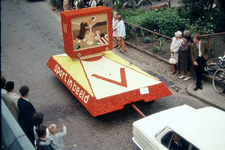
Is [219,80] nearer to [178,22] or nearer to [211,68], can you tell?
[211,68]

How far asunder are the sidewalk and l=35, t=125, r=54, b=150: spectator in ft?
17.3

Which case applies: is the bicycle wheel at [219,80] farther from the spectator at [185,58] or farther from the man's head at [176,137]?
the man's head at [176,137]

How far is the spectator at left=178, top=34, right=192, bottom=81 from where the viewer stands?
10.3 m

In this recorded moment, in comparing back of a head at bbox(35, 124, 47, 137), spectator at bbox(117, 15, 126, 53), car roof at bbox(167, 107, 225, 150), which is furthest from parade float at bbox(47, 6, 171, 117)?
car roof at bbox(167, 107, 225, 150)

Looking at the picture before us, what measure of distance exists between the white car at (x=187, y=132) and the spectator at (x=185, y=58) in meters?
4.00

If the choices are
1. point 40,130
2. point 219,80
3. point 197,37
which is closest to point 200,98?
point 219,80

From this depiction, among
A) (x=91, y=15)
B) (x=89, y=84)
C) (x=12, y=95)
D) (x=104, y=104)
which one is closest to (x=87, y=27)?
(x=91, y=15)

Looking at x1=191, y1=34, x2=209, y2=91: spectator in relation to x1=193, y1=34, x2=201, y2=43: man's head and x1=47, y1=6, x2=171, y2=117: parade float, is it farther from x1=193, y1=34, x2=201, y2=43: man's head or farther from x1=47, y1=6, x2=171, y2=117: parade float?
x1=47, y1=6, x2=171, y2=117: parade float

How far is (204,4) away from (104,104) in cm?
909

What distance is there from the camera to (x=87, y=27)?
10.5 metres

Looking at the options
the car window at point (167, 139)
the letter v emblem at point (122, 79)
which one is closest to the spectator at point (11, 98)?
the letter v emblem at point (122, 79)

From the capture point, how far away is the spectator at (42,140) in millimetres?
6055

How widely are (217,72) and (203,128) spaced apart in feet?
14.7

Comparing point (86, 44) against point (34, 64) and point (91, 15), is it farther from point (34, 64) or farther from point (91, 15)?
point (34, 64)
